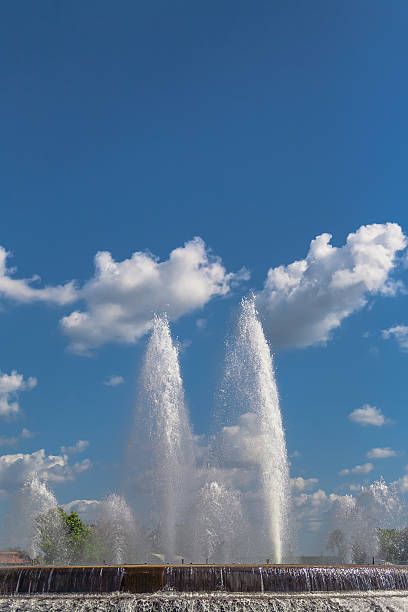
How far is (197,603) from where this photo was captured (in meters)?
27.1

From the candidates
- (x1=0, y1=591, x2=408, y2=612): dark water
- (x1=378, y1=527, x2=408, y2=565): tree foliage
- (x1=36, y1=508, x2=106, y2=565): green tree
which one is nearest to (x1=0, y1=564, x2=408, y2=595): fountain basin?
(x1=0, y1=591, x2=408, y2=612): dark water

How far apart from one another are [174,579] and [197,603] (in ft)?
7.09

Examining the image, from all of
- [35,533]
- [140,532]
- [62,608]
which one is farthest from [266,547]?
[35,533]

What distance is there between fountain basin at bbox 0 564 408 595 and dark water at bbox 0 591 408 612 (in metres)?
0.57

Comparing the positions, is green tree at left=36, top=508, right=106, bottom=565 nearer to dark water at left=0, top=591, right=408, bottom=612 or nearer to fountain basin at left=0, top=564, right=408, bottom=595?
fountain basin at left=0, top=564, right=408, bottom=595

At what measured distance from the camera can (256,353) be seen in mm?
51562

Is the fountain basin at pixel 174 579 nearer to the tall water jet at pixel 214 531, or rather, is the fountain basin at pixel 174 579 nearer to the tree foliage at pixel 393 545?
the tall water jet at pixel 214 531

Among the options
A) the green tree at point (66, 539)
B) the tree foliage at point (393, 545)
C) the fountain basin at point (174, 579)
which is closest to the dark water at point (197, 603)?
the fountain basin at point (174, 579)

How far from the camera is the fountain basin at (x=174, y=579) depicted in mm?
28719

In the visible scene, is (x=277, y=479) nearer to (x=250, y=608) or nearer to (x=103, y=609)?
(x=250, y=608)

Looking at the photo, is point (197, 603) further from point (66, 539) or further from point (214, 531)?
point (66, 539)

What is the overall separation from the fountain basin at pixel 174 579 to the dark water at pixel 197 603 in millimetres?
567

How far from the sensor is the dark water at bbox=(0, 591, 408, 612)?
2700cm

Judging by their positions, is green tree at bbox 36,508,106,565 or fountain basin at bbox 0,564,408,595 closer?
fountain basin at bbox 0,564,408,595
